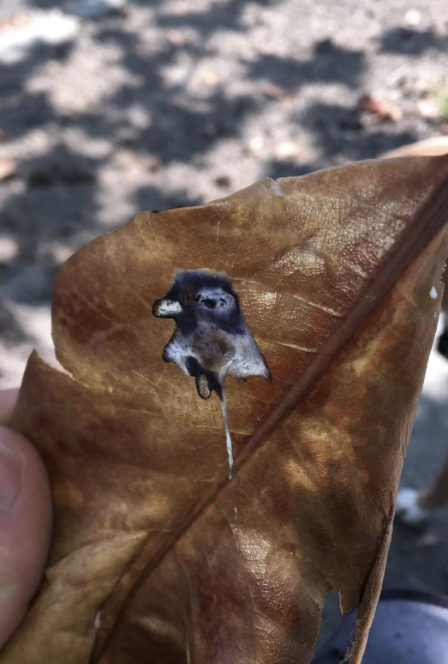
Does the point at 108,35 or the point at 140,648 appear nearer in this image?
the point at 140,648

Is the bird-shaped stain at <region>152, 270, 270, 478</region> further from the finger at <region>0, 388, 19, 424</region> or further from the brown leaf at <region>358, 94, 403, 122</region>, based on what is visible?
the brown leaf at <region>358, 94, 403, 122</region>

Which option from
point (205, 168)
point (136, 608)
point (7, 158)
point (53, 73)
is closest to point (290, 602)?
point (136, 608)

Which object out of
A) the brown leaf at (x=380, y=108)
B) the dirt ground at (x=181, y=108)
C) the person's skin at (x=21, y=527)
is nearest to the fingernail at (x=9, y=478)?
the person's skin at (x=21, y=527)

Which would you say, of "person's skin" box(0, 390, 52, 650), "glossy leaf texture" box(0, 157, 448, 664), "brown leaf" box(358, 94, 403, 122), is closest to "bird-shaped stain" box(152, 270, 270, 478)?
"glossy leaf texture" box(0, 157, 448, 664)

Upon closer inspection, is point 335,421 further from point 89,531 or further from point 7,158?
point 7,158

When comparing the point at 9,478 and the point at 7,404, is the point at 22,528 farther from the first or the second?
the point at 7,404

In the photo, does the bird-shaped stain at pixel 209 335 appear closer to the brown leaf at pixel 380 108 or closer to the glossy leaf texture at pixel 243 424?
the glossy leaf texture at pixel 243 424

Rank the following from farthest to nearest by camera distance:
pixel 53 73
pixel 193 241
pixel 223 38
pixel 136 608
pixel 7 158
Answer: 1. pixel 223 38
2. pixel 53 73
3. pixel 7 158
4. pixel 136 608
5. pixel 193 241

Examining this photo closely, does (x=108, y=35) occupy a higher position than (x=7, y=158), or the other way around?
(x=108, y=35)
